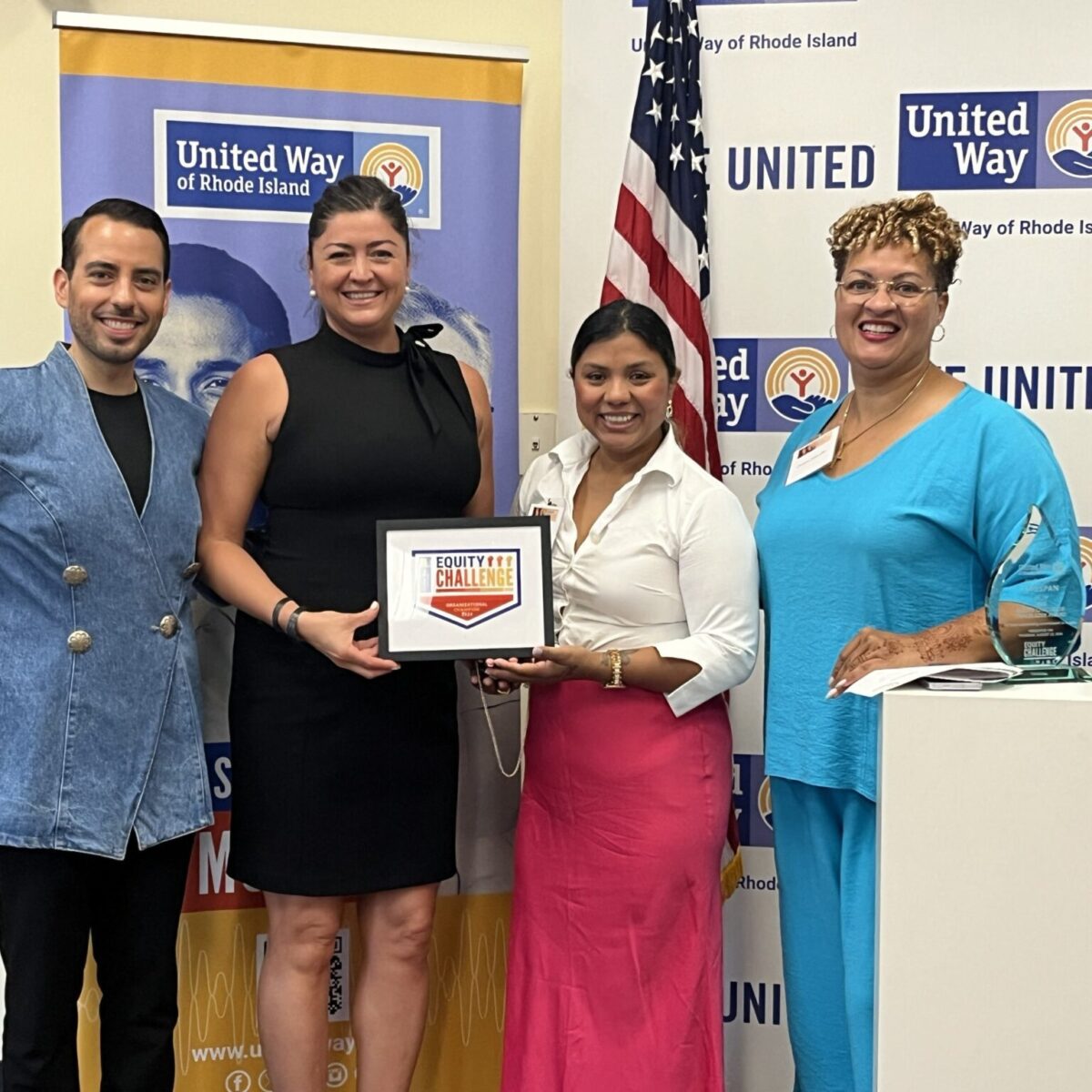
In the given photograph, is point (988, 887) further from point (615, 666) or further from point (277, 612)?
point (277, 612)

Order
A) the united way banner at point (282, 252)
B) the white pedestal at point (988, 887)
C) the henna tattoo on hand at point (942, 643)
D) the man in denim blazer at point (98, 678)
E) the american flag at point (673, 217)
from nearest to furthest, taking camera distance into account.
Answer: the white pedestal at point (988, 887) → the henna tattoo on hand at point (942, 643) → the man in denim blazer at point (98, 678) → the united way banner at point (282, 252) → the american flag at point (673, 217)

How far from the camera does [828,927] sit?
2.11 metres

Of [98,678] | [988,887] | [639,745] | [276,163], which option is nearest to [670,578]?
[639,745]

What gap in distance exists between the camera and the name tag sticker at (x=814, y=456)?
214cm

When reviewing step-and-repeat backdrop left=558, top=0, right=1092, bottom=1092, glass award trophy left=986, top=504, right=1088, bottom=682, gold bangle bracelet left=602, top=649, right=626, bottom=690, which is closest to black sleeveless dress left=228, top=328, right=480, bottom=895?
gold bangle bracelet left=602, top=649, right=626, bottom=690

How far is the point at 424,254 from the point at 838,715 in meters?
1.44

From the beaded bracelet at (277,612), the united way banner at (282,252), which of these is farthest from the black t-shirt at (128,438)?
the united way banner at (282,252)

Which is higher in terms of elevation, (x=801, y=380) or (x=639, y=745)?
(x=801, y=380)

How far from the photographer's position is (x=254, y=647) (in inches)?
91.4

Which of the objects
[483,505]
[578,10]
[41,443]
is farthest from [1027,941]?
[578,10]

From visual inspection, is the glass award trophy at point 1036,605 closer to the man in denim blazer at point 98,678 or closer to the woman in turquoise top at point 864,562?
the woman in turquoise top at point 864,562

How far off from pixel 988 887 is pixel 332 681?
1.23 m

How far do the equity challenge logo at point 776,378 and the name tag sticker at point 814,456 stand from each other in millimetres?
763

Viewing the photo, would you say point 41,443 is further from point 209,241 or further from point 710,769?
point 710,769
